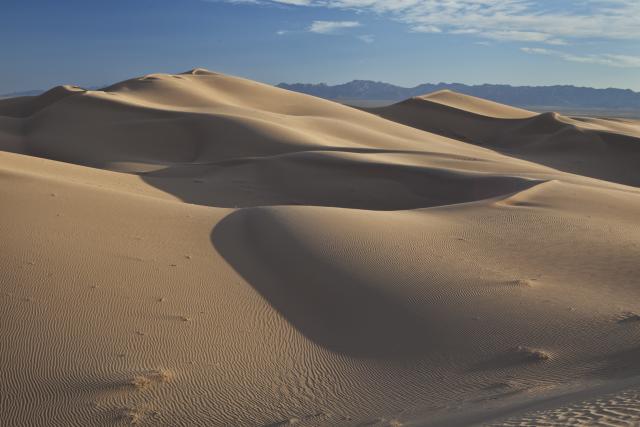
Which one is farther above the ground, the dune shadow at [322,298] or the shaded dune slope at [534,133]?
the shaded dune slope at [534,133]

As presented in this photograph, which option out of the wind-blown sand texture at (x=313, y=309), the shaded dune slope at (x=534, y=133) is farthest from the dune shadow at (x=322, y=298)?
the shaded dune slope at (x=534, y=133)

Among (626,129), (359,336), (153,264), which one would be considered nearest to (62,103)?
(153,264)

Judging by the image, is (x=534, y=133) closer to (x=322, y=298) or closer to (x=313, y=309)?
(x=322, y=298)

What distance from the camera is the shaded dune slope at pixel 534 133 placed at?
20984 mm

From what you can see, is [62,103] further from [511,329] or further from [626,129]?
[626,129]

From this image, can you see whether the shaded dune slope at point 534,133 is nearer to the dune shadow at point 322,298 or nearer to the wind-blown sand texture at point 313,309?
the wind-blown sand texture at point 313,309

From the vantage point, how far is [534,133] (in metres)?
25.5

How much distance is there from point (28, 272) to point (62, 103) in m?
17.0

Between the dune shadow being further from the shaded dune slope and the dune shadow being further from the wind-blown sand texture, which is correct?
the shaded dune slope

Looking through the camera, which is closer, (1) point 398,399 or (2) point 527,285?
(1) point 398,399

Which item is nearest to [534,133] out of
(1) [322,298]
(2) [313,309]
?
(1) [322,298]

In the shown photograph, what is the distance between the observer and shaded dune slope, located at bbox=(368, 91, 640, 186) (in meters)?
21.0

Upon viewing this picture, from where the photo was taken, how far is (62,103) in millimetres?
20516

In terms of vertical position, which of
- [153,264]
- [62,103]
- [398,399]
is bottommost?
[398,399]
